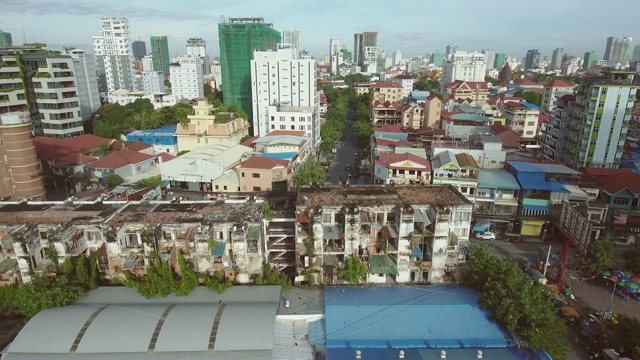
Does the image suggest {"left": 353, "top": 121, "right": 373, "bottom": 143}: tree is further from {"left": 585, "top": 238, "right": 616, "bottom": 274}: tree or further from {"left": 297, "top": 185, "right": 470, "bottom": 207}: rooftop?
{"left": 585, "top": 238, "right": 616, "bottom": 274}: tree

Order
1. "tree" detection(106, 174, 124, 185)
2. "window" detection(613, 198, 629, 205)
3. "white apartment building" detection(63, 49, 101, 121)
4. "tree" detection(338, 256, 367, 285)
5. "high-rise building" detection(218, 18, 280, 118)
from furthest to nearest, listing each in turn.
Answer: "high-rise building" detection(218, 18, 280, 118)
"white apartment building" detection(63, 49, 101, 121)
"tree" detection(106, 174, 124, 185)
"window" detection(613, 198, 629, 205)
"tree" detection(338, 256, 367, 285)

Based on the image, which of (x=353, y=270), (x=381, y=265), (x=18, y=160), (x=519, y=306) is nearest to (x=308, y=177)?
(x=353, y=270)

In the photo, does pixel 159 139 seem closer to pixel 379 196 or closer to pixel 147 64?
pixel 379 196

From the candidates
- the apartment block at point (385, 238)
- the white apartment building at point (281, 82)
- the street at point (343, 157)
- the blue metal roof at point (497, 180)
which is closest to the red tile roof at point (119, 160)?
the white apartment building at point (281, 82)

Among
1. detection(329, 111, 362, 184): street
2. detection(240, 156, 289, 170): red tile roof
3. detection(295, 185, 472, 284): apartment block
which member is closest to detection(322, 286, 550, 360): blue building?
detection(295, 185, 472, 284): apartment block

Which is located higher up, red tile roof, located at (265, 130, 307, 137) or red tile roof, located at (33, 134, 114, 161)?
red tile roof, located at (265, 130, 307, 137)

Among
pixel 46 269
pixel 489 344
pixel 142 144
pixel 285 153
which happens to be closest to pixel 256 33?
pixel 142 144

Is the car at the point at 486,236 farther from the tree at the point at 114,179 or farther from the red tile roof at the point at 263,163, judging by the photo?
the tree at the point at 114,179
